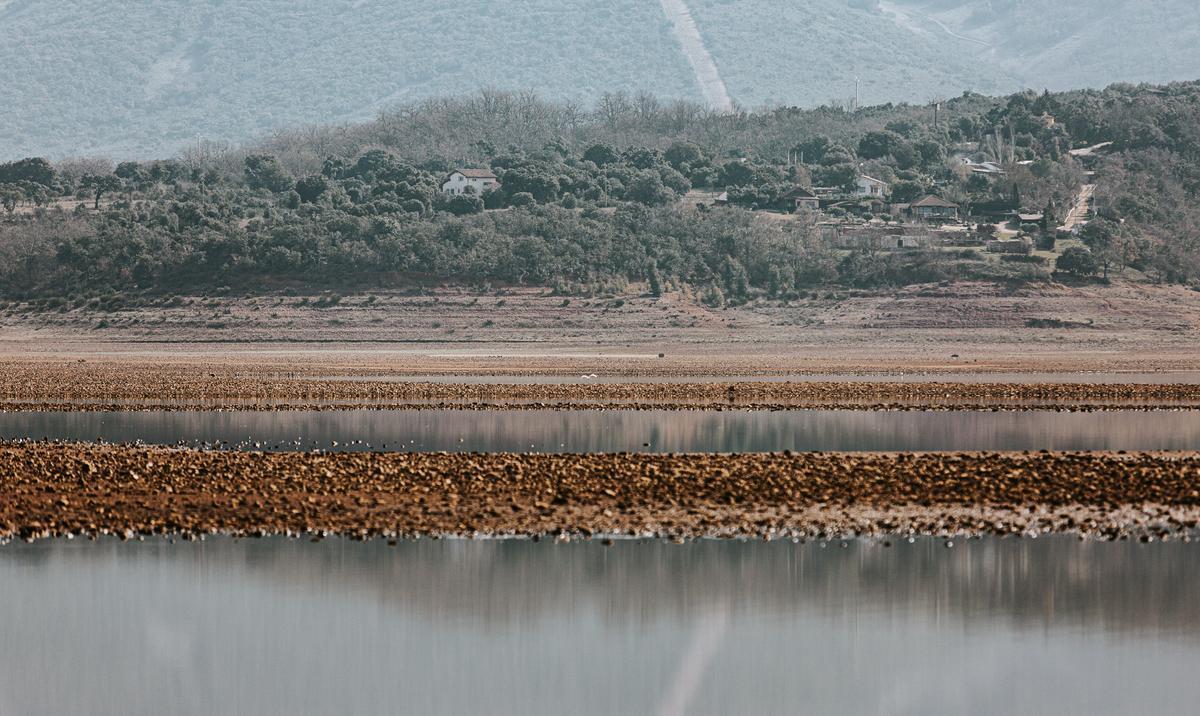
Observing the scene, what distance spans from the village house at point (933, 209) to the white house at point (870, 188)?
12202 mm

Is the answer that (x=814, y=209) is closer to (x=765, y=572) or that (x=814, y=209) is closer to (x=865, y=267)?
(x=865, y=267)

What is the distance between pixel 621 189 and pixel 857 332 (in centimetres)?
5357

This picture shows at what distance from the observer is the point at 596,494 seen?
1185 inches

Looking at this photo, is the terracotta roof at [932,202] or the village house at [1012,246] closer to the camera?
the village house at [1012,246]

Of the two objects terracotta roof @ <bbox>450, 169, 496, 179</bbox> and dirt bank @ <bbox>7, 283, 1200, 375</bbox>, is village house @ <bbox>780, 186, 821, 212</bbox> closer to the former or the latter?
dirt bank @ <bbox>7, 283, 1200, 375</bbox>

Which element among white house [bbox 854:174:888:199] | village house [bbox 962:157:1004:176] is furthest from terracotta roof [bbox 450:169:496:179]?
village house [bbox 962:157:1004:176]

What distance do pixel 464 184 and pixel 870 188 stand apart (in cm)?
3928

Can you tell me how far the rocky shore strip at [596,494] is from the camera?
88.9ft

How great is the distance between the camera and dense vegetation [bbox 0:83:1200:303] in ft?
415

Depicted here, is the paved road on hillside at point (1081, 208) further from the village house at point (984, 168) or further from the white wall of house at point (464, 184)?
the white wall of house at point (464, 184)

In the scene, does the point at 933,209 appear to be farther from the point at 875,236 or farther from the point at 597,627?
the point at 597,627

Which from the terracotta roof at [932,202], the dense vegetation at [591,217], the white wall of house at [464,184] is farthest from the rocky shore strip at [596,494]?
the white wall of house at [464,184]

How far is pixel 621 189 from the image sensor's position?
6363 inches

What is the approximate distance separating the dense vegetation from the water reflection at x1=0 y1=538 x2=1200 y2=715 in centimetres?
9863
